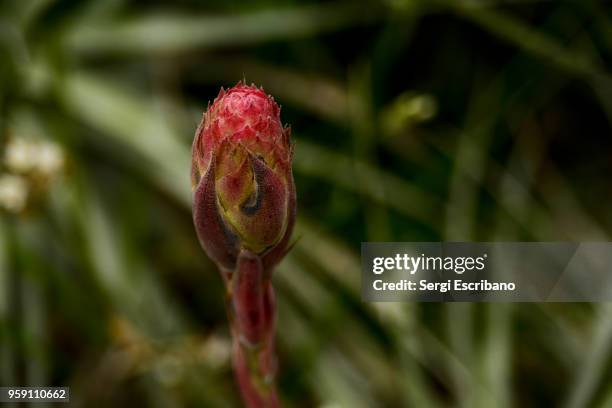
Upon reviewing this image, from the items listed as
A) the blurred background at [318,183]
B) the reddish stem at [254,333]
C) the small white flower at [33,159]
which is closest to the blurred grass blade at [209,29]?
the blurred background at [318,183]

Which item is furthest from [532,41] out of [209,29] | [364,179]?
[209,29]

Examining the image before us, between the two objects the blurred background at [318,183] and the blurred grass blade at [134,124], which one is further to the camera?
the blurred grass blade at [134,124]

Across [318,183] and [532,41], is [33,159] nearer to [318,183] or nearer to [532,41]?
[318,183]

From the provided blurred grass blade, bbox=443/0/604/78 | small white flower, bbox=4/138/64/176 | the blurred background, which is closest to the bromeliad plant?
the blurred background

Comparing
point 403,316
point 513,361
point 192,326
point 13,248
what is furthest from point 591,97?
point 13,248

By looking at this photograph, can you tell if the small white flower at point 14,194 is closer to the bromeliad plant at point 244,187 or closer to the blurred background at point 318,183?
the blurred background at point 318,183

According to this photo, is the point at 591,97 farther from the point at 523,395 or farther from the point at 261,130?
the point at 261,130
